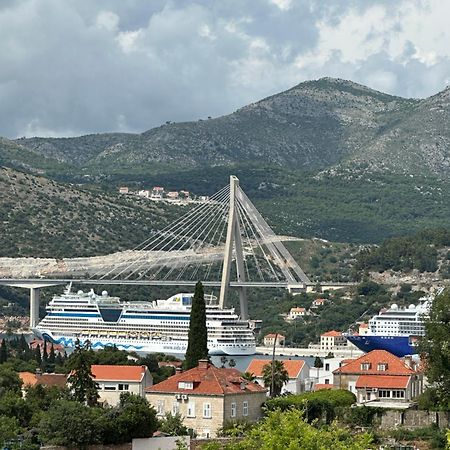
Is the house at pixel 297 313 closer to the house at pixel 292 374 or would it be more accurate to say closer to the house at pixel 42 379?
the house at pixel 292 374

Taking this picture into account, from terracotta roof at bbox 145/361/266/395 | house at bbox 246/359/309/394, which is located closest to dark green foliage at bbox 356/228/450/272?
house at bbox 246/359/309/394

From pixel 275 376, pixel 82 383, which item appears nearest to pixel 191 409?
pixel 82 383

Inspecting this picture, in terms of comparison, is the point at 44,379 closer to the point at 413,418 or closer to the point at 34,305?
the point at 413,418

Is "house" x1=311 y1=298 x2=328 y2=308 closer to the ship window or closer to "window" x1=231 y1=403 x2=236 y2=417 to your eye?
the ship window

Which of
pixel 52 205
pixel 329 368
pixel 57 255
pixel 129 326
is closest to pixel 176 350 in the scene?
pixel 129 326

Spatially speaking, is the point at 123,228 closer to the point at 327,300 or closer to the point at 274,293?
the point at 274,293

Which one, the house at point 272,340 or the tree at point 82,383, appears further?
the house at point 272,340

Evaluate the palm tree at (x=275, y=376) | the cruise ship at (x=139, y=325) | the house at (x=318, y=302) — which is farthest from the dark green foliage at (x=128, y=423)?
the house at (x=318, y=302)
